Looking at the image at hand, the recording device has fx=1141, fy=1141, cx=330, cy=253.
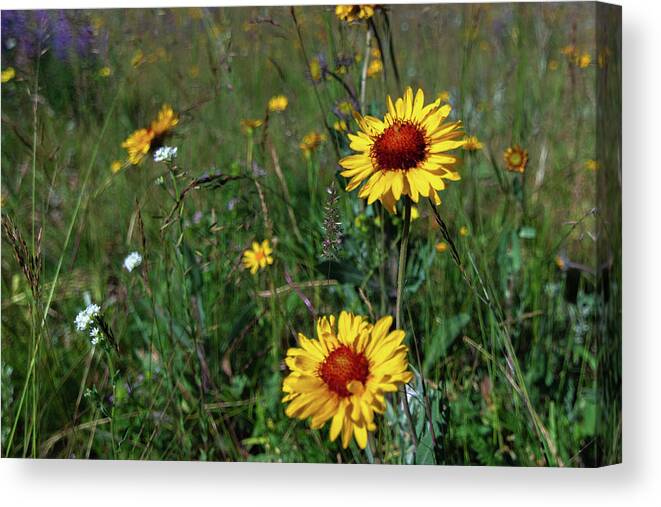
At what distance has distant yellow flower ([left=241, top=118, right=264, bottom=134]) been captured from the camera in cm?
223

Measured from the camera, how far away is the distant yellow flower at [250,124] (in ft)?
7.30

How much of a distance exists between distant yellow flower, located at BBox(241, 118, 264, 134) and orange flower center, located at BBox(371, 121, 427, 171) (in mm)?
257

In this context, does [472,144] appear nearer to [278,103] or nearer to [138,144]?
[278,103]

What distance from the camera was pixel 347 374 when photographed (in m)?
2.07

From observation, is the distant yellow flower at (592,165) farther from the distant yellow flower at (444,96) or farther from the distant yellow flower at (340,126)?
the distant yellow flower at (340,126)

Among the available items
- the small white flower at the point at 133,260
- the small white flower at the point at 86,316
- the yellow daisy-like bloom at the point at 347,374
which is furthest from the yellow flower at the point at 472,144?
the small white flower at the point at 86,316

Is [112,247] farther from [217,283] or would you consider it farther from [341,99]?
[341,99]

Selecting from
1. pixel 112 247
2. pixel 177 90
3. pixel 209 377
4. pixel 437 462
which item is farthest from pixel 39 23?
pixel 437 462

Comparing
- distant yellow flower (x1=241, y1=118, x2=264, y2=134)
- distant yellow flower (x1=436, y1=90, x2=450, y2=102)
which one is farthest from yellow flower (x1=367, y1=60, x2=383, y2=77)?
distant yellow flower (x1=241, y1=118, x2=264, y2=134)

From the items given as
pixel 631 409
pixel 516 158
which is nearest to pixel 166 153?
pixel 516 158

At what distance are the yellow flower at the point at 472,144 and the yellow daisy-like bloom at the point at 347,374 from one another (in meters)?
0.35

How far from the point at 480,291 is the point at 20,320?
92 cm

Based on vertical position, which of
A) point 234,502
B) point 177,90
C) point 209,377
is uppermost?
point 177,90

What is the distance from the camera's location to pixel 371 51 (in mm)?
2180
